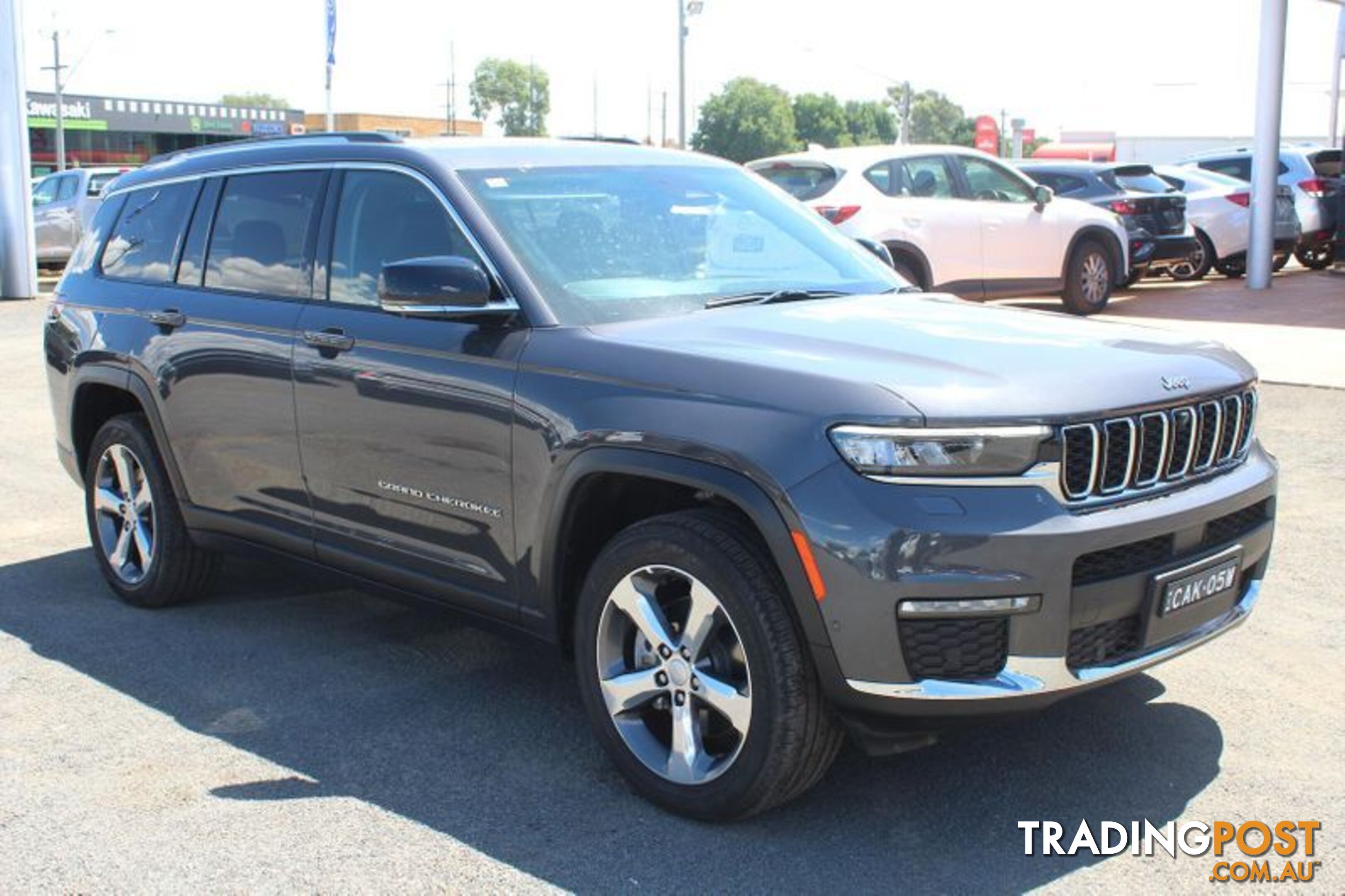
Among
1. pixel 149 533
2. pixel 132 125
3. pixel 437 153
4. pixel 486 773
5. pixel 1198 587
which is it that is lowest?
pixel 486 773

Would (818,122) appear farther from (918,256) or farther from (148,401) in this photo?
(148,401)

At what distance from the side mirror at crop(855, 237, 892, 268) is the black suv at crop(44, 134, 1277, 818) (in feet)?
1.31

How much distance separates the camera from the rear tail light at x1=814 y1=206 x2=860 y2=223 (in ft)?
44.1

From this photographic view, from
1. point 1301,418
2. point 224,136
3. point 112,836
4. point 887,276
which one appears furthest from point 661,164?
point 224,136

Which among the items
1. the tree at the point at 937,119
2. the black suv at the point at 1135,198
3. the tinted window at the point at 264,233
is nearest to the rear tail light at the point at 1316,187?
the black suv at the point at 1135,198

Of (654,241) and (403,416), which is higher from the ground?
(654,241)

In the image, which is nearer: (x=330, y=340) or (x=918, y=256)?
(x=330, y=340)

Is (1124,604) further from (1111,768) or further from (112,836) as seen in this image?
(112,836)

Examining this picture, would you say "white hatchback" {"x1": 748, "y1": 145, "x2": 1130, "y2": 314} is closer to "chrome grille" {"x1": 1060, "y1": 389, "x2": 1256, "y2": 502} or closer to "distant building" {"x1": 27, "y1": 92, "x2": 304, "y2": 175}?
"chrome grille" {"x1": 1060, "y1": 389, "x2": 1256, "y2": 502}

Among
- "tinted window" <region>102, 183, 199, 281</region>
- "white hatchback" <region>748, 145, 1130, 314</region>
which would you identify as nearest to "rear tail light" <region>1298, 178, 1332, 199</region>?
"white hatchback" <region>748, 145, 1130, 314</region>

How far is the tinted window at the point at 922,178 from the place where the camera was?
14.1 m

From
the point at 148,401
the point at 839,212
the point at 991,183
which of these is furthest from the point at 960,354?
the point at 991,183

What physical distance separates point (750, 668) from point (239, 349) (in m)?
2.55

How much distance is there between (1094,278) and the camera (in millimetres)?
15727
